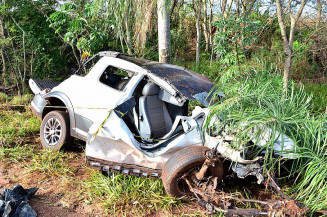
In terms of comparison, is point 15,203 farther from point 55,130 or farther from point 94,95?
point 94,95

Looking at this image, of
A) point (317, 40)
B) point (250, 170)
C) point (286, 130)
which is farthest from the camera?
point (317, 40)

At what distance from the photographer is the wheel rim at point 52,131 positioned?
4.50 m

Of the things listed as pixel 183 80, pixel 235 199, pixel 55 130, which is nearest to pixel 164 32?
pixel 183 80

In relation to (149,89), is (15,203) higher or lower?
lower

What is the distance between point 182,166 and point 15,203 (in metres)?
1.97

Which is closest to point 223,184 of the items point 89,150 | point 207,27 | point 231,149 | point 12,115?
point 231,149

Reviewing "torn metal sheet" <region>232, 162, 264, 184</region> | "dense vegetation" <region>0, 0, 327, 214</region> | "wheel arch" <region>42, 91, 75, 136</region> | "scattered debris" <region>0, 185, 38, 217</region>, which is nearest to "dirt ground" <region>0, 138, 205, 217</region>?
"scattered debris" <region>0, 185, 38, 217</region>

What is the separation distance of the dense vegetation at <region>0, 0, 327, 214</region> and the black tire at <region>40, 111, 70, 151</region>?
87 centimetres

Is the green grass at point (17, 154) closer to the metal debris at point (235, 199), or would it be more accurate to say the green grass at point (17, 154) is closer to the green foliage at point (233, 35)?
the metal debris at point (235, 199)

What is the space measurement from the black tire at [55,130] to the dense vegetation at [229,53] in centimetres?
87

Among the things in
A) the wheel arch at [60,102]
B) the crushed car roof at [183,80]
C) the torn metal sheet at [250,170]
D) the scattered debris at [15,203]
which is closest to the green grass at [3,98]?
the wheel arch at [60,102]

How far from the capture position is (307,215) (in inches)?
112

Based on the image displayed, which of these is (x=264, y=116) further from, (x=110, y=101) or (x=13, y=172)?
(x=13, y=172)

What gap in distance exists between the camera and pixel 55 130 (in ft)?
14.8
